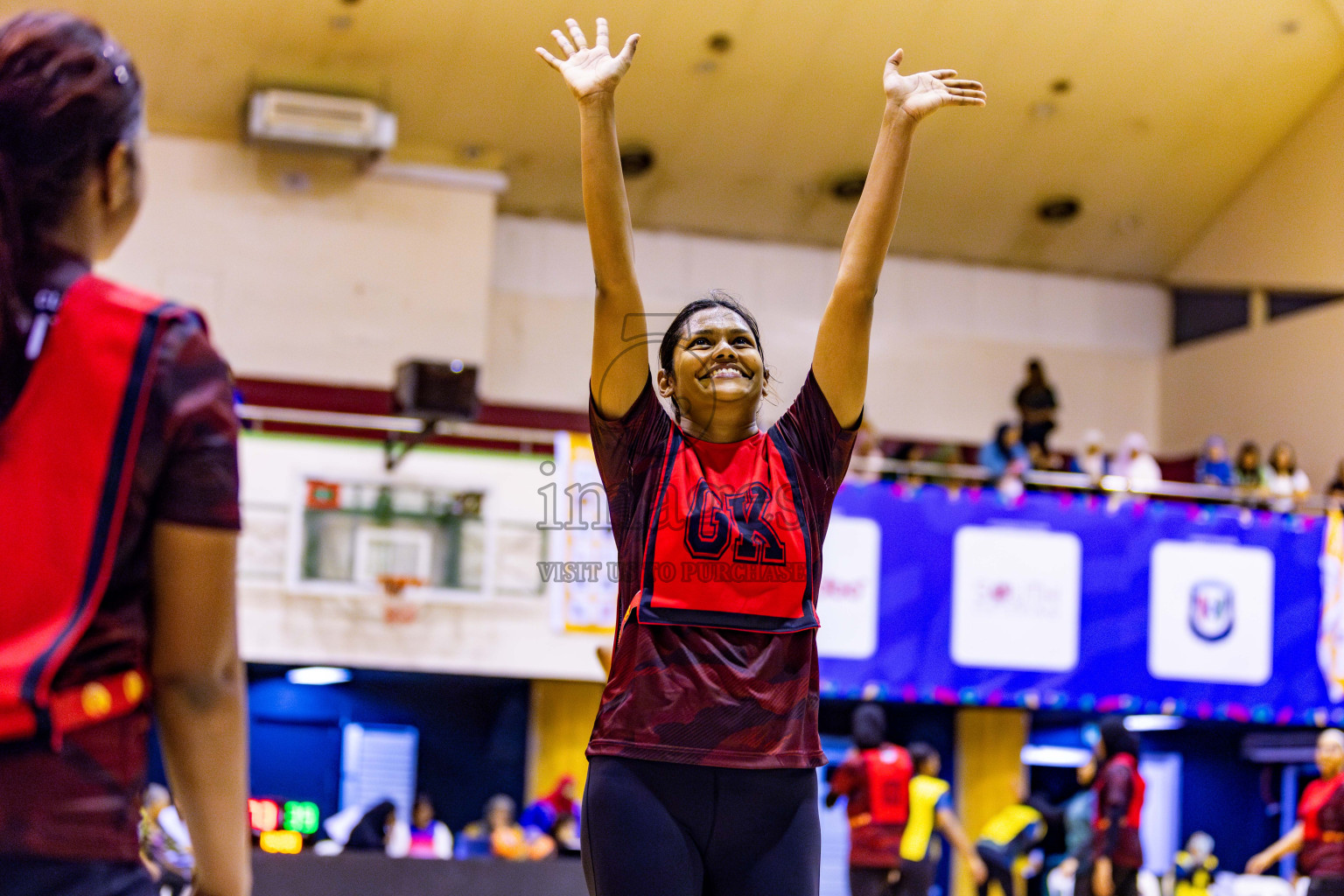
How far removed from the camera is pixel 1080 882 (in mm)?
9305

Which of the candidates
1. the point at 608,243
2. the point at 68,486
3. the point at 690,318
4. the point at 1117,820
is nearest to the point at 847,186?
the point at 1117,820

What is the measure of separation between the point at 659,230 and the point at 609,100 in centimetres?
1417

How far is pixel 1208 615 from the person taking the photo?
39.3 feet

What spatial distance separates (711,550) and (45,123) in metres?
1.28

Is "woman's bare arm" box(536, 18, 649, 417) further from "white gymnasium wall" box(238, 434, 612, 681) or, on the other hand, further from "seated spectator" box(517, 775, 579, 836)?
"white gymnasium wall" box(238, 434, 612, 681)

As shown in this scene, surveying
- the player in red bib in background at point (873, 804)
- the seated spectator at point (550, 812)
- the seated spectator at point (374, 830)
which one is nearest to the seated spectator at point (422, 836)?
the seated spectator at point (374, 830)

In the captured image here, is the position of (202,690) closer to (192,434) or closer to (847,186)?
(192,434)

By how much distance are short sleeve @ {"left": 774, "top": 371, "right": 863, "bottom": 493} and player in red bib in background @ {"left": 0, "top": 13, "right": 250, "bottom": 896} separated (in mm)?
1311

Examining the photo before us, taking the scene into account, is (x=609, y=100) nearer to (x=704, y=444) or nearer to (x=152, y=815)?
(x=704, y=444)

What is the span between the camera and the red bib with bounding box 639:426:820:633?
2.30 metres

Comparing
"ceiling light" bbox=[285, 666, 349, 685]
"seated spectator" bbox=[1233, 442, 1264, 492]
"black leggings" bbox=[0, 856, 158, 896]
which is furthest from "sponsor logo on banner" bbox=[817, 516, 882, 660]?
"black leggings" bbox=[0, 856, 158, 896]

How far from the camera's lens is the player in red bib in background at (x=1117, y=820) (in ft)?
27.6

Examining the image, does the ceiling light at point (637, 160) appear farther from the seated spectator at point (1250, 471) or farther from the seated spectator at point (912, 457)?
the seated spectator at point (1250, 471)

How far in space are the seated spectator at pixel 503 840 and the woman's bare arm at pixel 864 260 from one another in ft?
28.0
